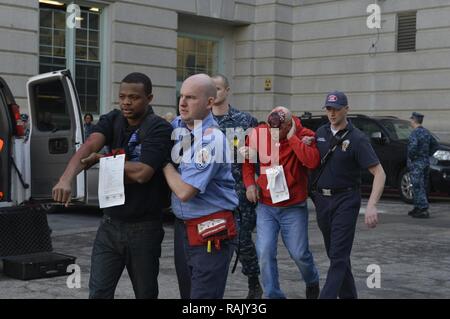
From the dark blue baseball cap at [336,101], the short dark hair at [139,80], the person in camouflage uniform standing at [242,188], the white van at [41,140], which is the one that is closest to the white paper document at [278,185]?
the person in camouflage uniform standing at [242,188]

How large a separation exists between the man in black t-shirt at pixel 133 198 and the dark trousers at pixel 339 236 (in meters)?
1.84

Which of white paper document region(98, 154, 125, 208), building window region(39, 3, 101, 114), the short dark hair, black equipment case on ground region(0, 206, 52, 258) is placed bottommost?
black equipment case on ground region(0, 206, 52, 258)

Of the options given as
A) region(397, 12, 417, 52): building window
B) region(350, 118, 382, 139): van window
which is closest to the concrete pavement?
region(350, 118, 382, 139): van window

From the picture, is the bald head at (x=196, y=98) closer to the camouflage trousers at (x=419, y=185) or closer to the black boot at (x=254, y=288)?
the black boot at (x=254, y=288)

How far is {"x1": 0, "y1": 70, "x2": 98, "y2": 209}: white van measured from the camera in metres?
7.93

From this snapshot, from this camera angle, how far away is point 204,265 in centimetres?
A: 420

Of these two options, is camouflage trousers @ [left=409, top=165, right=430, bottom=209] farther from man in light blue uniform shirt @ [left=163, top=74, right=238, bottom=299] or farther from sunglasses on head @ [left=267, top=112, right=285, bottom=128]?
man in light blue uniform shirt @ [left=163, top=74, right=238, bottom=299]

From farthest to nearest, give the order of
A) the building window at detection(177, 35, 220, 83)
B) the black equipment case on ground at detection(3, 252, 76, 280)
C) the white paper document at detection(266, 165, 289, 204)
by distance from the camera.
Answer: the building window at detection(177, 35, 220, 83), the black equipment case on ground at detection(3, 252, 76, 280), the white paper document at detection(266, 165, 289, 204)

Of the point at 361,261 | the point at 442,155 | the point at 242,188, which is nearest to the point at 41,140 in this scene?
the point at 242,188

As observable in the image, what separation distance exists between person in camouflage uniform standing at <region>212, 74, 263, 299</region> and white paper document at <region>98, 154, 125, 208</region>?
82.6 inches

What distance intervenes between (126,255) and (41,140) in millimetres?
4849

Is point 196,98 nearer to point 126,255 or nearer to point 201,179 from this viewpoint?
point 201,179

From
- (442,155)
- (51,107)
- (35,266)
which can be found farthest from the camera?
(442,155)

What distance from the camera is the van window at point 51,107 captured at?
→ 8.64m
